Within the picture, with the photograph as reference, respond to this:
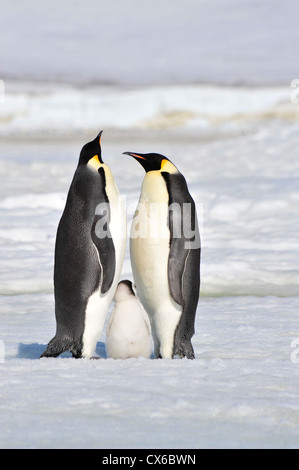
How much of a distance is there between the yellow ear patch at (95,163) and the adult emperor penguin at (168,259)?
0.87 feet

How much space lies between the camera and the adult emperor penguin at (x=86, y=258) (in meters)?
3.47

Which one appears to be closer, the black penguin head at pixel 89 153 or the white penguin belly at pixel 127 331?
the white penguin belly at pixel 127 331

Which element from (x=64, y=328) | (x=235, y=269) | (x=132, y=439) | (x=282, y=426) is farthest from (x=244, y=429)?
(x=235, y=269)

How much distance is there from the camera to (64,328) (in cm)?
351

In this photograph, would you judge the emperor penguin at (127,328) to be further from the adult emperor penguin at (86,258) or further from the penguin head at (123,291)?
the adult emperor penguin at (86,258)

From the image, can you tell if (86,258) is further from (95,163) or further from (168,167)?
(168,167)

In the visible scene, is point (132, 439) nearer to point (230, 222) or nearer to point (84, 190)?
point (84, 190)

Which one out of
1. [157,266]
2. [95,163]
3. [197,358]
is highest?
[95,163]

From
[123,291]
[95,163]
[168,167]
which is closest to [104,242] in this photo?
[123,291]

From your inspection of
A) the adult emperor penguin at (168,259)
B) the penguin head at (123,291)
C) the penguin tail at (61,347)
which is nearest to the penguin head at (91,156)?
the adult emperor penguin at (168,259)

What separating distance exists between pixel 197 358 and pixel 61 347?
1.99ft

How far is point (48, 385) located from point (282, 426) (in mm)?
860

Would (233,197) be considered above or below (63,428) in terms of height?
above

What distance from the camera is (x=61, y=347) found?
3.47m
